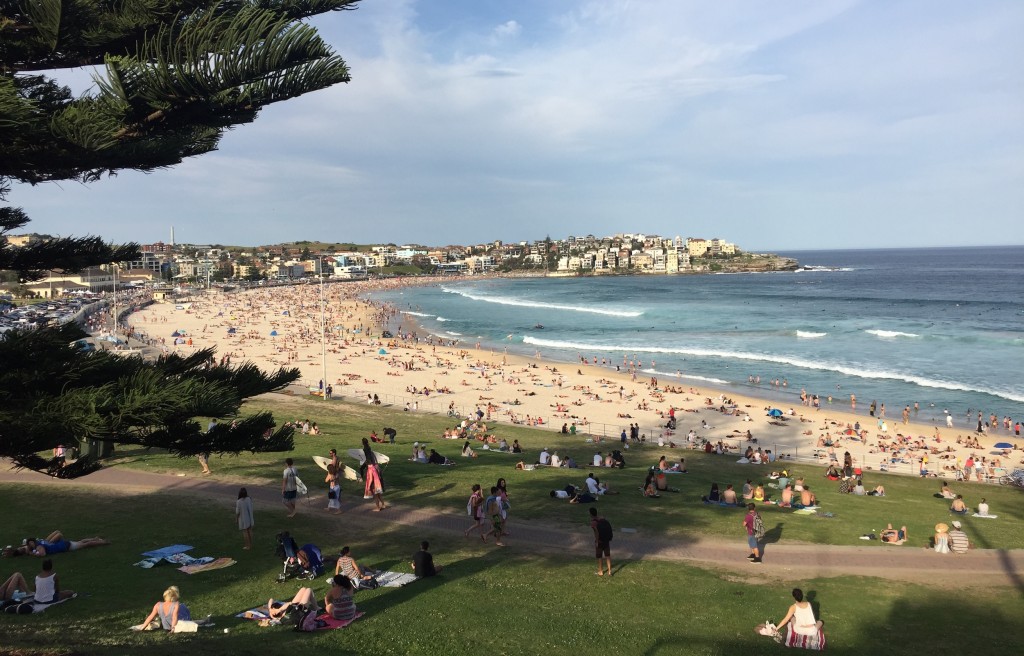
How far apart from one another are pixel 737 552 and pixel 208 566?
7.84m

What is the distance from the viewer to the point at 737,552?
1123cm

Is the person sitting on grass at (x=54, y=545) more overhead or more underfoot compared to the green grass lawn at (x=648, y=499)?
more overhead

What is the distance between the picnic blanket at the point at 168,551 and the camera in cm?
906

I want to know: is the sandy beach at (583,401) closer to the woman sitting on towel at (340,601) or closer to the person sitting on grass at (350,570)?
the person sitting on grass at (350,570)

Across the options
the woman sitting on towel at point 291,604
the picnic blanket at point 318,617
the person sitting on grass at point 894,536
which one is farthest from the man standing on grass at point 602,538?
the person sitting on grass at point 894,536

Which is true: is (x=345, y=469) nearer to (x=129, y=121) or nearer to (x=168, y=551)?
(x=168, y=551)

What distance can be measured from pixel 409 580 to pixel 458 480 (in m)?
5.39

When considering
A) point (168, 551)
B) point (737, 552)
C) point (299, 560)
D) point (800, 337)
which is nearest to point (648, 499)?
point (737, 552)

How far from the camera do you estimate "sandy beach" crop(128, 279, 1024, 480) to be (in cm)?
2508

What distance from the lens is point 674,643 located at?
301 inches

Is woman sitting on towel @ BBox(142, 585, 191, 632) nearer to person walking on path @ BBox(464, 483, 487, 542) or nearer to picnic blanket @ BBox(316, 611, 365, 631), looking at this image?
picnic blanket @ BBox(316, 611, 365, 631)

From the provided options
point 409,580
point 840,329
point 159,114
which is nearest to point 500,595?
point 409,580

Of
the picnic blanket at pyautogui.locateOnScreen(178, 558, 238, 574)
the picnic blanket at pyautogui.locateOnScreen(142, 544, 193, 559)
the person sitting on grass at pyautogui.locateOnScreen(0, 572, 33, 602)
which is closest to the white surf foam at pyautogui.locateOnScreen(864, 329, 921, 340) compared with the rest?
the picnic blanket at pyautogui.locateOnScreen(178, 558, 238, 574)

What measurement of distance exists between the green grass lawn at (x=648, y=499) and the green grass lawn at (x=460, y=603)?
2181mm
